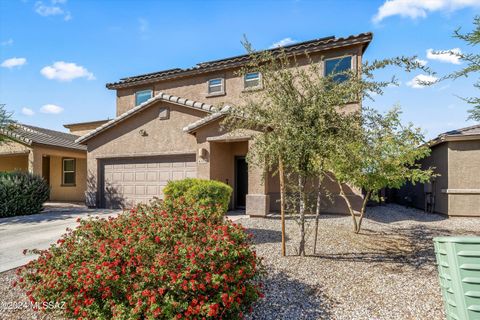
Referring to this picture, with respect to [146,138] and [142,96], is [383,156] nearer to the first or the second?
[146,138]

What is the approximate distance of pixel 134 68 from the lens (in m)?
18.3

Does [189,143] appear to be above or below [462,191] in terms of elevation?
above

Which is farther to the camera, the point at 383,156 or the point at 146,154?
the point at 146,154

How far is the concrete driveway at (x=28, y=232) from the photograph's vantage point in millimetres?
6387

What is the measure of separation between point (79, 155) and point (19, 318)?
1686 centimetres

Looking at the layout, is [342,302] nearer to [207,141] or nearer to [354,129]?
[354,129]

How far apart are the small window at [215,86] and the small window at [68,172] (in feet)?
37.3

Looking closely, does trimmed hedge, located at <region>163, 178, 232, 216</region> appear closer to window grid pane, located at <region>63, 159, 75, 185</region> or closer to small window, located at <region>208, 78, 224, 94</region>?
small window, located at <region>208, 78, 224, 94</region>

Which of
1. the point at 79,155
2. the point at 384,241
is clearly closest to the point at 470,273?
the point at 384,241

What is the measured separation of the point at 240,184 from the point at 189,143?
2994 mm

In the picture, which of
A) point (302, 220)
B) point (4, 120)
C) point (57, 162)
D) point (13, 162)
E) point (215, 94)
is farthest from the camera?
point (13, 162)

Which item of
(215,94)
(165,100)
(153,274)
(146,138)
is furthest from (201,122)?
(153,274)

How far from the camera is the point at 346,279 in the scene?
16.6ft

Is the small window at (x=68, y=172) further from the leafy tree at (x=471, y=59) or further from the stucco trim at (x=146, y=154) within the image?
the leafy tree at (x=471, y=59)
